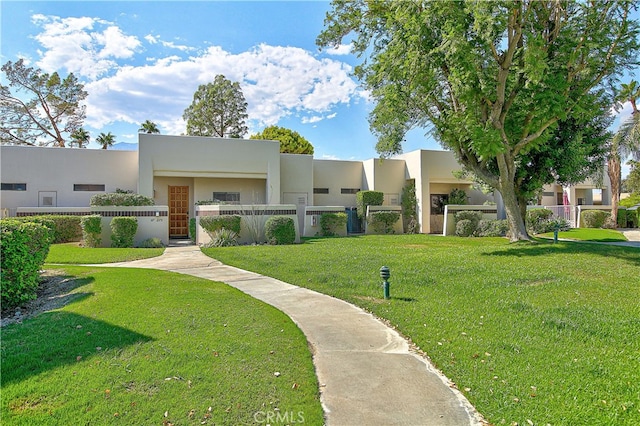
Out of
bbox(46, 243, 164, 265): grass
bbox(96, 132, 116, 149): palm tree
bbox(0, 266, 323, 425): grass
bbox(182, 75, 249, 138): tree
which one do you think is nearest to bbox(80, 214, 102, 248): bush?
bbox(46, 243, 164, 265): grass

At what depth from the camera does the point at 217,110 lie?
35.7 meters

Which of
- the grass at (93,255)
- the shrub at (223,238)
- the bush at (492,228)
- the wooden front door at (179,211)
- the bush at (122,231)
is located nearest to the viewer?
the grass at (93,255)

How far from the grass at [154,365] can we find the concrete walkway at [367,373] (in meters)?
0.23

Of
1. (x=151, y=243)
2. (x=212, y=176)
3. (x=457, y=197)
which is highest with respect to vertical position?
(x=212, y=176)

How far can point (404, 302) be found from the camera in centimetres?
664

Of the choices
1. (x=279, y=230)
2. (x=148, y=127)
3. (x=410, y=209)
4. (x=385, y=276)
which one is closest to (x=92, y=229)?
(x=279, y=230)

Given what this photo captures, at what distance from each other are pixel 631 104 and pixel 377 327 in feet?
80.2

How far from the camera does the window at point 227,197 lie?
21156mm

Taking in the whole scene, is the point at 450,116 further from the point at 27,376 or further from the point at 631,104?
the point at 631,104

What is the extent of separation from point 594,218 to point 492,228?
8.79 meters

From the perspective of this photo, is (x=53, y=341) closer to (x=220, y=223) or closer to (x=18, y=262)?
(x=18, y=262)

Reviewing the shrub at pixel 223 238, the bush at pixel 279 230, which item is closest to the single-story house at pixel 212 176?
the shrub at pixel 223 238

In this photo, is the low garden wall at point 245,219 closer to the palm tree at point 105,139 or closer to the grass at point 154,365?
the grass at point 154,365

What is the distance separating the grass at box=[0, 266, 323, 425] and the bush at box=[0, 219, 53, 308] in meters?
0.96
